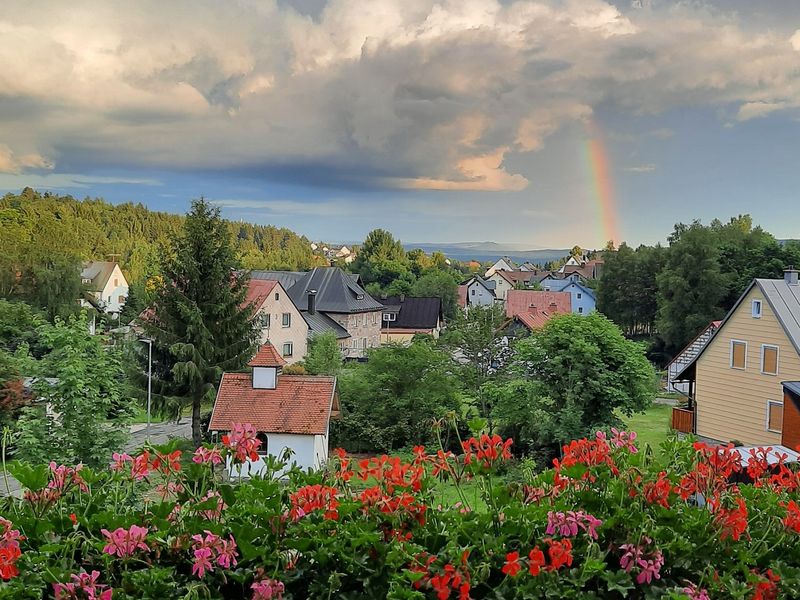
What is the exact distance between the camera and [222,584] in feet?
7.43

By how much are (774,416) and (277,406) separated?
14.5m

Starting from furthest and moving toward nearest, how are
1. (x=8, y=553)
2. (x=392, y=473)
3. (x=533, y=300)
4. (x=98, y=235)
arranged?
(x=98, y=235) < (x=533, y=300) < (x=392, y=473) < (x=8, y=553)

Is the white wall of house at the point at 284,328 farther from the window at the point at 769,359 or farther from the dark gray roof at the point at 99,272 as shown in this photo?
the dark gray roof at the point at 99,272

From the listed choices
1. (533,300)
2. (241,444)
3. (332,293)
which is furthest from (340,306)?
(241,444)

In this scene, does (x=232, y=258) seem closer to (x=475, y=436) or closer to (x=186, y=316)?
(x=186, y=316)

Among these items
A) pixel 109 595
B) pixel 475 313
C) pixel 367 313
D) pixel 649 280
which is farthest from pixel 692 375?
pixel 649 280

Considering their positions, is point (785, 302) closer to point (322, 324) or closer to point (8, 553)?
point (8, 553)

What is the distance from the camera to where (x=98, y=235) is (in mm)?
98312

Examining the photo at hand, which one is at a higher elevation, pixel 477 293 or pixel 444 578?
pixel 477 293

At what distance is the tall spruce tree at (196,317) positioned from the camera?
24.5 meters

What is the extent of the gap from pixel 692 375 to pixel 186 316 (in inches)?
690

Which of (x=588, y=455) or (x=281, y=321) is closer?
(x=588, y=455)

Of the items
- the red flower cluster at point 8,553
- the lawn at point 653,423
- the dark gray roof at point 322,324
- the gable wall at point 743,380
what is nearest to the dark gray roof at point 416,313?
the dark gray roof at point 322,324

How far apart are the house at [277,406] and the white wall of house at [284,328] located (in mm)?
16001
